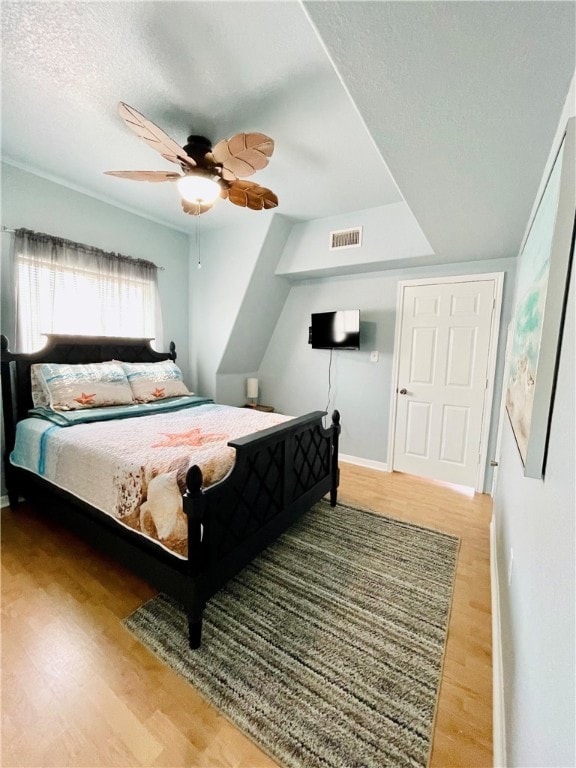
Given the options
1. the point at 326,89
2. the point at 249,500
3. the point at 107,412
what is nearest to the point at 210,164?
the point at 326,89

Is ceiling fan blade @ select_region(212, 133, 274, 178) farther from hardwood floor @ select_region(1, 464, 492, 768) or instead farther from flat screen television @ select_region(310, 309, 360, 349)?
hardwood floor @ select_region(1, 464, 492, 768)

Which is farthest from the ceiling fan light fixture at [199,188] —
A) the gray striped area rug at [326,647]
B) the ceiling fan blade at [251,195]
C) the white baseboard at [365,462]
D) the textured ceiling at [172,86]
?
the white baseboard at [365,462]

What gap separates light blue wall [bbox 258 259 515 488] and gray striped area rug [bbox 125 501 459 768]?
166 centimetres

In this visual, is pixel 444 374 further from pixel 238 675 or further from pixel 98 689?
pixel 98 689

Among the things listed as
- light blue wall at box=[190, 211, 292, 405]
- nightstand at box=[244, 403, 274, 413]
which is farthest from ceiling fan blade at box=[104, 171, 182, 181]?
nightstand at box=[244, 403, 274, 413]

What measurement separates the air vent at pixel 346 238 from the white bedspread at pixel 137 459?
1.99m

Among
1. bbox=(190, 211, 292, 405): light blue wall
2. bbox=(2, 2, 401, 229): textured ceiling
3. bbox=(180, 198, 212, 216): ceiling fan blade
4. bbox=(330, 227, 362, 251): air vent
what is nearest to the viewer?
bbox=(2, 2, 401, 229): textured ceiling

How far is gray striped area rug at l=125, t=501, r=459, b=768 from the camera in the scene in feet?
3.84

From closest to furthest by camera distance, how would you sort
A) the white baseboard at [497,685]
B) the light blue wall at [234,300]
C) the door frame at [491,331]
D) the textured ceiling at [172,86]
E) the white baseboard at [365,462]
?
the white baseboard at [497,685] < the textured ceiling at [172,86] < the door frame at [491,331] < the light blue wall at [234,300] < the white baseboard at [365,462]

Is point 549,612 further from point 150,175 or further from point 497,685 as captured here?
point 150,175

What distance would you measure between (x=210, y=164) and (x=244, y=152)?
0.34 meters

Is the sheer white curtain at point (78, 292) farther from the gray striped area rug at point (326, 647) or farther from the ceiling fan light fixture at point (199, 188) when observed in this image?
the gray striped area rug at point (326, 647)

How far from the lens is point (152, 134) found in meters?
1.66

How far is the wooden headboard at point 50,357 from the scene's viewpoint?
254 centimetres
